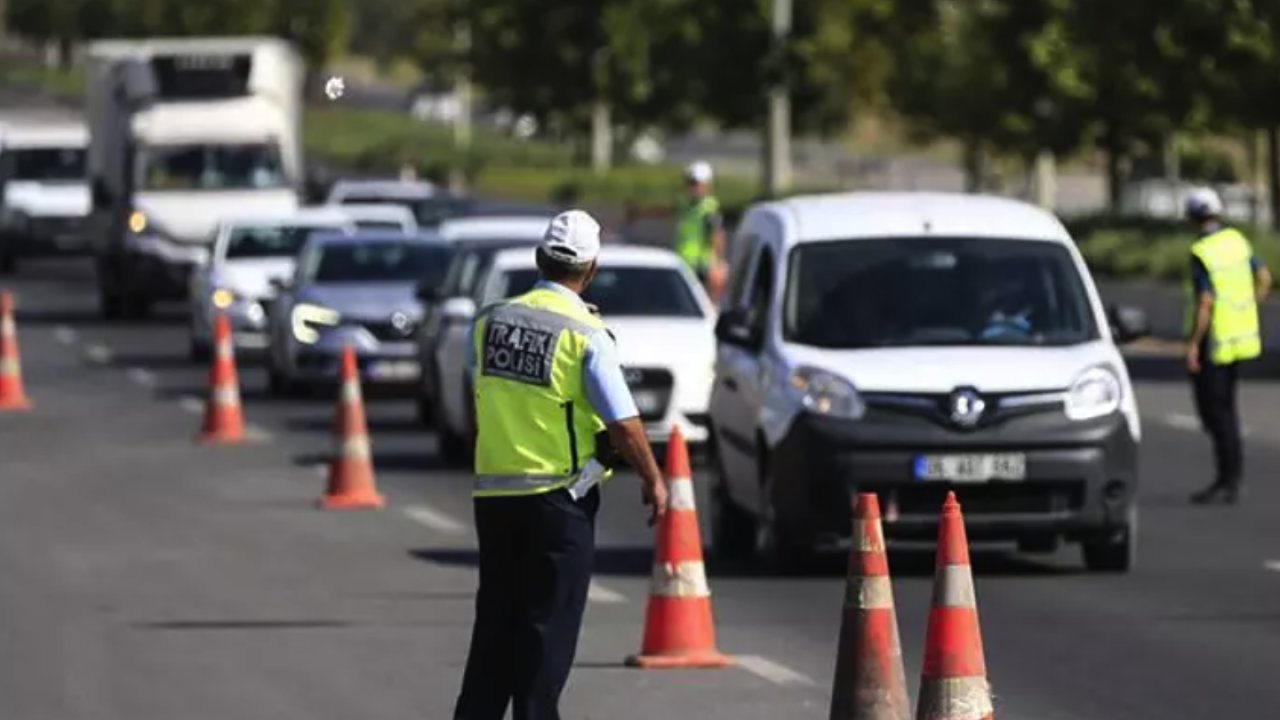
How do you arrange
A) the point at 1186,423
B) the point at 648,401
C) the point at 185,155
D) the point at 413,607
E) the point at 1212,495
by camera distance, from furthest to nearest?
the point at 185,155 < the point at 1186,423 < the point at 648,401 < the point at 1212,495 < the point at 413,607

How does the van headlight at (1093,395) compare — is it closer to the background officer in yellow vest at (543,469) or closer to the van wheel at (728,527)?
the van wheel at (728,527)

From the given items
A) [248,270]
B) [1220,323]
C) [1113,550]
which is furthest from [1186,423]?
[248,270]

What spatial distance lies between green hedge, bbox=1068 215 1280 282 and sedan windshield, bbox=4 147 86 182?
20045 millimetres

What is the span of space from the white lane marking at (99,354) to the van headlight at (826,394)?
2230 cm

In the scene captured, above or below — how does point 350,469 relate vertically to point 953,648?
below

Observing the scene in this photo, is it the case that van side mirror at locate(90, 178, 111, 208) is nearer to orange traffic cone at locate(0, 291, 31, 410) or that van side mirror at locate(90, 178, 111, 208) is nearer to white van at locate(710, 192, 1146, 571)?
orange traffic cone at locate(0, 291, 31, 410)

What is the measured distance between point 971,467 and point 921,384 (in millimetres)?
432

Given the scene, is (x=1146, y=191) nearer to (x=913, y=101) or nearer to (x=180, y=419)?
(x=913, y=101)

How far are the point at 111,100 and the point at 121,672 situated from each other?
113 feet

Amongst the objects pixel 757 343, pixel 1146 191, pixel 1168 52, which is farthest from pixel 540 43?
pixel 757 343

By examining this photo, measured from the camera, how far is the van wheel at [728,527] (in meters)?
18.0

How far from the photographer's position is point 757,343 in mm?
17484

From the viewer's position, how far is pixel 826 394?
54.6ft

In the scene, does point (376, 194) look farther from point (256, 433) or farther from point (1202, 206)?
point (1202, 206)
